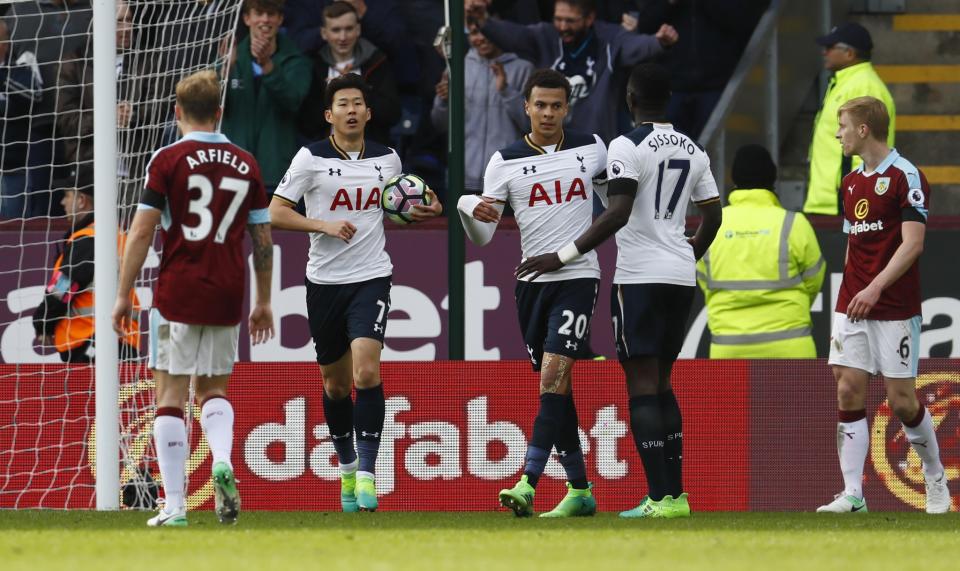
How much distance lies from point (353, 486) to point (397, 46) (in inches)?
185

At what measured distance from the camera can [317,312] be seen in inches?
376

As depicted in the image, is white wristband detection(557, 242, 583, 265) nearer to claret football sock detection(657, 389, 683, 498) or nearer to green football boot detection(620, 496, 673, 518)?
claret football sock detection(657, 389, 683, 498)

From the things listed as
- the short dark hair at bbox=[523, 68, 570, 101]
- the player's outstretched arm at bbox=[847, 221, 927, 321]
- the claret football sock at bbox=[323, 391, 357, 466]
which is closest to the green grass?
the claret football sock at bbox=[323, 391, 357, 466]

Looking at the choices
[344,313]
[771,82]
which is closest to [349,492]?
[344,313]

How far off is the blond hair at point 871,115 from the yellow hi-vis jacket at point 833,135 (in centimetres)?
214

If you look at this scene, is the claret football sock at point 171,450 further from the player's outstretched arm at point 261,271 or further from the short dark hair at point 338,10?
the short dark hair at point 338,10

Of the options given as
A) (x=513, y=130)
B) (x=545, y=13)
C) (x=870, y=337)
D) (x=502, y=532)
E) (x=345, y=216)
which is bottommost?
(x=502, y=532)

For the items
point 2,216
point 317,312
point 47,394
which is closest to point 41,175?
point 2,216

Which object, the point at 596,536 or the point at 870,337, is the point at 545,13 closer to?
the point at 870,337

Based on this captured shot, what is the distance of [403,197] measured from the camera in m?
9.46

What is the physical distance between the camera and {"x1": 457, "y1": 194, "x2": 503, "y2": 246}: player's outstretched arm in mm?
8922

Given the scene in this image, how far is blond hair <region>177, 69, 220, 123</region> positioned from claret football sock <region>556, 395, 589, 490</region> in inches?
92.6

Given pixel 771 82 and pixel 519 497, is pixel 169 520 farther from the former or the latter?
pixel 771 82

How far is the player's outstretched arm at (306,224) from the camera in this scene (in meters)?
9.27
